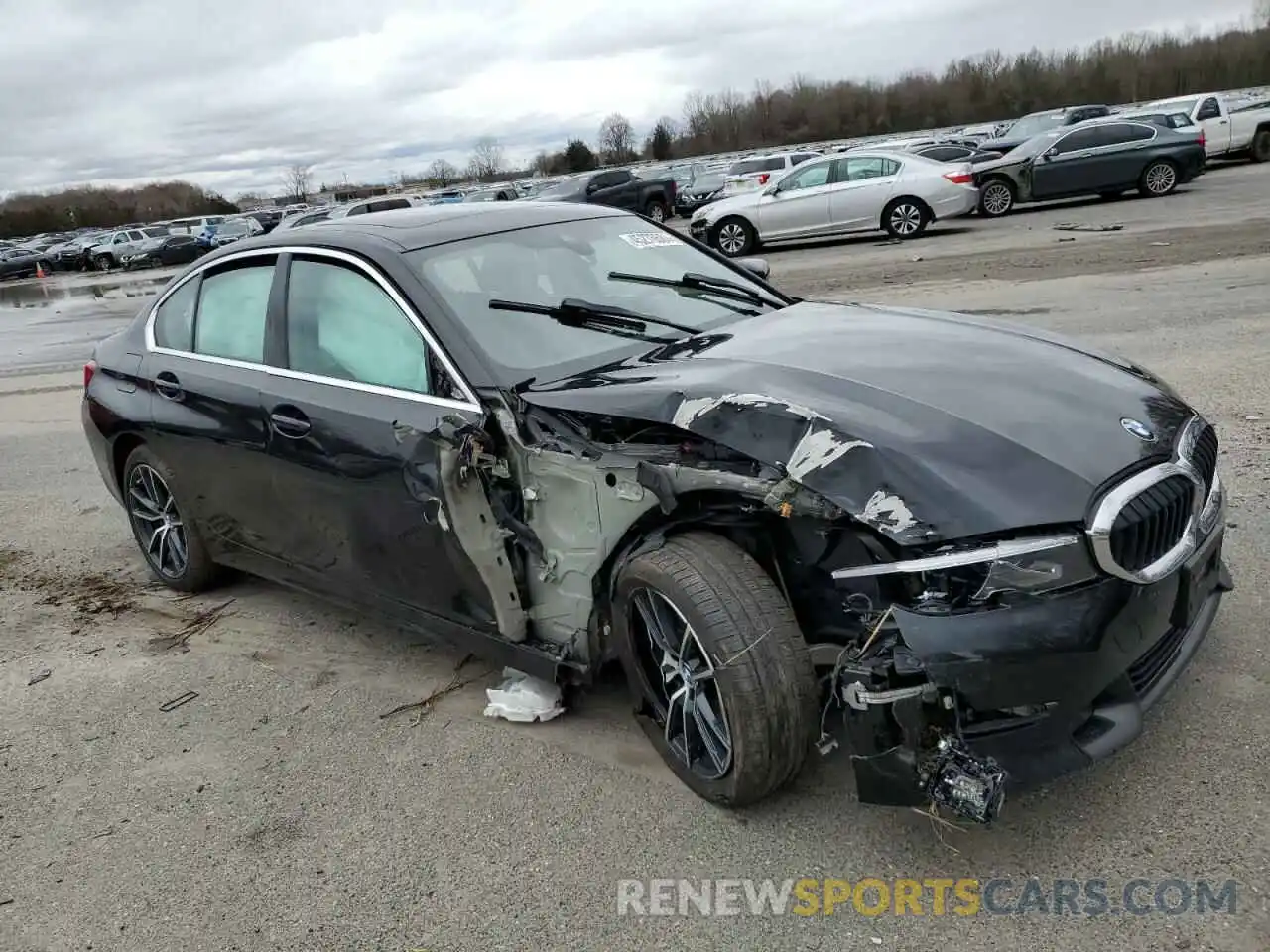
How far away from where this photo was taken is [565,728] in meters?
3.58

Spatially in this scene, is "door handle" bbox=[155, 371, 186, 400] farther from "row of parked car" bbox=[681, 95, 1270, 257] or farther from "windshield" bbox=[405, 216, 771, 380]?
"row of parked car" bbox=[681, 95, 1270, 257]

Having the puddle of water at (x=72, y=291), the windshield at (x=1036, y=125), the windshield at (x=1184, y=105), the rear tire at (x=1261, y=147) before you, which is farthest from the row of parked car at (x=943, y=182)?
the puddle of water at (x=72, y=291)

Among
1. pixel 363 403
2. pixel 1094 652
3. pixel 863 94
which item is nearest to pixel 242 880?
pixel 363 403

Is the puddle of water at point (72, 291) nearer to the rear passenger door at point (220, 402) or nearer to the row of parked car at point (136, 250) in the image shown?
the row of parked car at point (136, 250)

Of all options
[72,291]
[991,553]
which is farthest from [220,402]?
[72,291]

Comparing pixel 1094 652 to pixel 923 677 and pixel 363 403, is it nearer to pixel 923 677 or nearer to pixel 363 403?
pixel 923 677

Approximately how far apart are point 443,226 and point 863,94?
286 feet

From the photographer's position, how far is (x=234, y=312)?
14.8 feet

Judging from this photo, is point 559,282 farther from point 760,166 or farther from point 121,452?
point 760,166

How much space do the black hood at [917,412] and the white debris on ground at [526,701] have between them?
110cm

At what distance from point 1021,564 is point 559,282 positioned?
2154 mm

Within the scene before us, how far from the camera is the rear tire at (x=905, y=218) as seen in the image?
18.3m

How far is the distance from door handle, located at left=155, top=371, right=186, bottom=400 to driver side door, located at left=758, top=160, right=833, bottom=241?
15.5m

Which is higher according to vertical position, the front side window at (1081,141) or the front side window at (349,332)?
the front side window at (1081,141)
